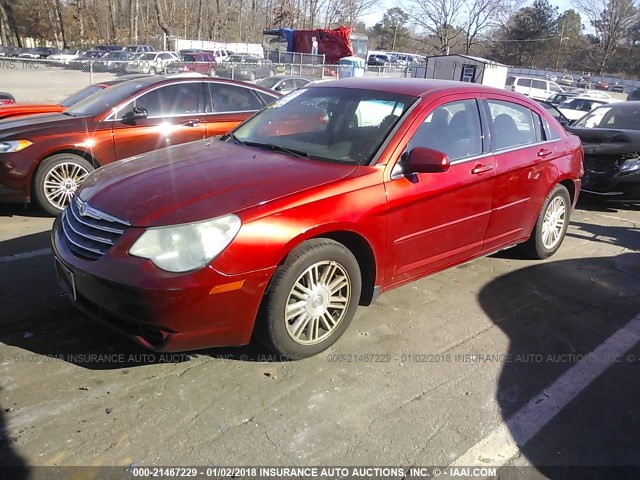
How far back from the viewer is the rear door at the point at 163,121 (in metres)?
6.32

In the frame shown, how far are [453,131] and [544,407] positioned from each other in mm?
2042

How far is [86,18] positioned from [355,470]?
73852mm

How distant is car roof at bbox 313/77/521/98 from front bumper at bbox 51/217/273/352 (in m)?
1.88

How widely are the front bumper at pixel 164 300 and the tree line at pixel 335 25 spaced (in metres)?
50.7

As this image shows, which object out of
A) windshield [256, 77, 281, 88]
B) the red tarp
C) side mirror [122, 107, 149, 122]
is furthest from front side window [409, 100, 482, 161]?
the red tarp

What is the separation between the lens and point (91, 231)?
9.83 ft

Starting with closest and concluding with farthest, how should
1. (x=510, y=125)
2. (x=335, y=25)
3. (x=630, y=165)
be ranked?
(x=510, y=125)
(x=630, y=165)
(x=335, y=25)

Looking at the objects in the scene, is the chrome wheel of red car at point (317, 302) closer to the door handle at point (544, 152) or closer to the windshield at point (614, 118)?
the door handle at point (544, 152)

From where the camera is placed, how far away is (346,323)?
342cm

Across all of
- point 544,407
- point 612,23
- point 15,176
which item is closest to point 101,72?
point 15,176

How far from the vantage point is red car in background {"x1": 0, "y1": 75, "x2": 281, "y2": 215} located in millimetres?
5648

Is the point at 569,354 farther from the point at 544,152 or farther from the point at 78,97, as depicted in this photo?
the point at 78,97

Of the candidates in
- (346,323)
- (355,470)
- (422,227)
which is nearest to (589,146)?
(422,227)

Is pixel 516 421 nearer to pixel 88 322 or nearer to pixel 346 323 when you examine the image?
pixel 346 323
